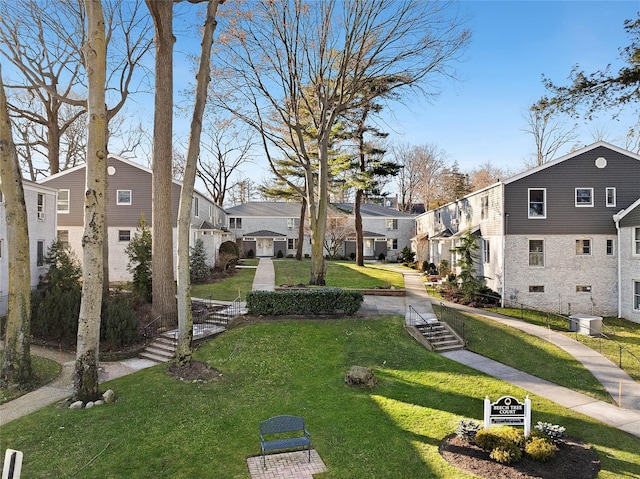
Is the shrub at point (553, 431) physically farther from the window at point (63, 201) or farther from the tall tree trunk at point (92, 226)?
the window at point (63, 201)

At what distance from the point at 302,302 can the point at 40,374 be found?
31.2ft

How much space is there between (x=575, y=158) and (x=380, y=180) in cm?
1551

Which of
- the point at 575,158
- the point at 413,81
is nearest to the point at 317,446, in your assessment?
the point at 413,81

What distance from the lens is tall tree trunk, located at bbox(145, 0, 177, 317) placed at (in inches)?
646

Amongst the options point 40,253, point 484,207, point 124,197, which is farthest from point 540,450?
point 124,197

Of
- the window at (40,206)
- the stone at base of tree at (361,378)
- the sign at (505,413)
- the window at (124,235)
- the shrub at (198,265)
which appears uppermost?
the window at (40,206)

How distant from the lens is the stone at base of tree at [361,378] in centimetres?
1177

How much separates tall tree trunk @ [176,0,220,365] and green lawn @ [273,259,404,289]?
32.8 ft

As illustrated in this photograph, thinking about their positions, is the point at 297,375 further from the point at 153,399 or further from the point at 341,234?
the point at 341,234

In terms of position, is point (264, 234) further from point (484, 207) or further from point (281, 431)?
point (281, 431)

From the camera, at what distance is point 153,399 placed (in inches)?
417

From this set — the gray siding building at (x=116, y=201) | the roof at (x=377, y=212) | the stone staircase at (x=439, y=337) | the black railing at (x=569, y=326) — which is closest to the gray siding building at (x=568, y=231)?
the black railing at (x=569, y=326)

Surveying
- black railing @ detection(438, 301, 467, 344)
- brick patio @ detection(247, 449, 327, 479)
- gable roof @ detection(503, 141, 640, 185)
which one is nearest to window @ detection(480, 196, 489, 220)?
gable roof @ detection(503, 141, 640, 185)

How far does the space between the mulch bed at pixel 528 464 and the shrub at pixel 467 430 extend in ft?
0.47
